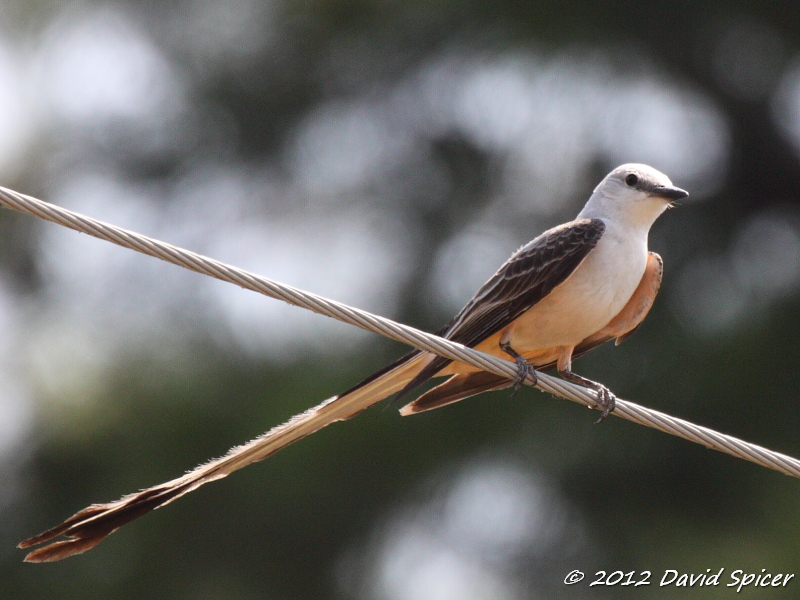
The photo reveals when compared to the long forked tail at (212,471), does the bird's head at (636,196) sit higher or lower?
higher

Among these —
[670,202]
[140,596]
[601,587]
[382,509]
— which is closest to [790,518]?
[601,587]

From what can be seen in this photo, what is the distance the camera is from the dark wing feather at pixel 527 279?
4633 millimetres

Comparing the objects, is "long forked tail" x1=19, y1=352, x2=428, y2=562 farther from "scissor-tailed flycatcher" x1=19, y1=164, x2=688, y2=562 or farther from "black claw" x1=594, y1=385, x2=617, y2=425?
"black claw" x1=594, y1=385, x2=617, y2=425

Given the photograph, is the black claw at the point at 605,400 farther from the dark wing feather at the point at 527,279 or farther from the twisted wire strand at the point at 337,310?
the dark wing feather at the point at 527,279

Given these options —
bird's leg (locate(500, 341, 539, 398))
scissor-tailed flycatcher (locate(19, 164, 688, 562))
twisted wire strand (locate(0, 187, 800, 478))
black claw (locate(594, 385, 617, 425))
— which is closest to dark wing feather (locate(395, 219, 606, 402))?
scissor-tailed flycatcher (locate(19, 164, 688, 562))

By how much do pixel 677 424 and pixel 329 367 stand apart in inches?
240

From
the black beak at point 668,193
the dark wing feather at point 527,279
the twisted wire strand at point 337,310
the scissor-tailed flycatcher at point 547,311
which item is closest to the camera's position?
the twisted wire strand at point 337,310

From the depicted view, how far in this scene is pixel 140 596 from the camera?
916 cm

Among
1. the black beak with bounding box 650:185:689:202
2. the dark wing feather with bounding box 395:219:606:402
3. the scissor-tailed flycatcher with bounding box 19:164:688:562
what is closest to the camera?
the scissor-tailed flycatcher with bounding box 19:164:688:562

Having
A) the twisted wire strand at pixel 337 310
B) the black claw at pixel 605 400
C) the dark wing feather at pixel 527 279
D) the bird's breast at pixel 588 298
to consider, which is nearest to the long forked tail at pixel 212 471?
the dark wing feather at pixel 527 279

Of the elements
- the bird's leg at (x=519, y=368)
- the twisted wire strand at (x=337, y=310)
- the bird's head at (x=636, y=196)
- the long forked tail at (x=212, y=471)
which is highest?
the bird's head at (x=636, y=196)

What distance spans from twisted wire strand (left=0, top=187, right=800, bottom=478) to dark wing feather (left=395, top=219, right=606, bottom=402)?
0.79m

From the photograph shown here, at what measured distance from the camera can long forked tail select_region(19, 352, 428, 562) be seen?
3.77 meters

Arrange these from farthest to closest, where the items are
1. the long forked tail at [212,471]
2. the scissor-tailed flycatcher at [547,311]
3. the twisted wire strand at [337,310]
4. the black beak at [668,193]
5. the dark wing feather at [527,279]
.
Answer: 1. the black beak at [668,193]
2. the dark wing feather at [527,279]
3. the scissor-tailed flycatcher at [547,311]
4. the long forked tail at [212,471]
5. the twisted wire strand at [337,310]
